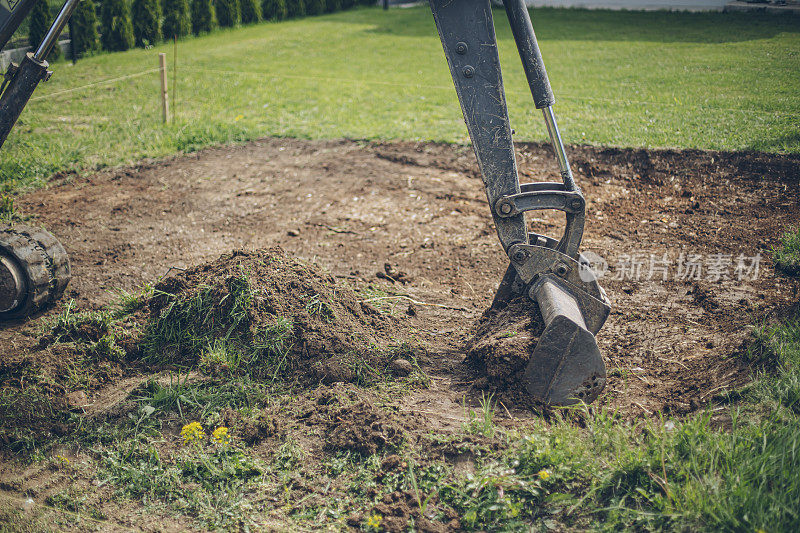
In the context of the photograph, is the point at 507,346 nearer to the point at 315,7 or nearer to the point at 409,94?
the point at 409,94

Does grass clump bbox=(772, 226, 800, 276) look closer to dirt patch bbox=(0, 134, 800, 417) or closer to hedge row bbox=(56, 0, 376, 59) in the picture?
dirt patch bbox=(0, 134, 800, 417)

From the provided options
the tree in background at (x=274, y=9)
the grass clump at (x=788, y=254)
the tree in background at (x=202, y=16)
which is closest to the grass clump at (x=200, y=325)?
the grass clump at (x=788, y=254)

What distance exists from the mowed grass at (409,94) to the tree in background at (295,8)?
4.66 meters

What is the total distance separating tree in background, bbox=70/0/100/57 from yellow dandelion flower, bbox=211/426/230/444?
42.4ft

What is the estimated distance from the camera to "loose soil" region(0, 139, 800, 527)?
3896 millimetres

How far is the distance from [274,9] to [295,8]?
836 millimetres

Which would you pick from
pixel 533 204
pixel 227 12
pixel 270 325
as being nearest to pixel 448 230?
pixel 533 204

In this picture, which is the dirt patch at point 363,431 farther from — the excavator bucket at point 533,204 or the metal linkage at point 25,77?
the metal linkage at point 25,77

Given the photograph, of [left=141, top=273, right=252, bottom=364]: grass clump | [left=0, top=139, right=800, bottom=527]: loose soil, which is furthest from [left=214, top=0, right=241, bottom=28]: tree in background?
[left=141, top=273, right=252, bottom=364]: grass clump

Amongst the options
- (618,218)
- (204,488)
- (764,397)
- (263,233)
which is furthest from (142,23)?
(764,397)

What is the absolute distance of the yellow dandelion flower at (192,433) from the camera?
11.7 ft

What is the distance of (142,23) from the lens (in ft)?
49.1

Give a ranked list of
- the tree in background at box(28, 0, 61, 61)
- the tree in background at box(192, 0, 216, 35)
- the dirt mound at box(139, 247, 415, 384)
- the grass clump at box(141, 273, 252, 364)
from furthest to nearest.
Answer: the tree in background at box(192, 0, 216, 35) → the tree in background at box(28, 0, 61, 61) → the grass clump at box(141, 273, 252, 364) → the dirt mound at box(139, 247, 415, 384)

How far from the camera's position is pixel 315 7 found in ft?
66.6
